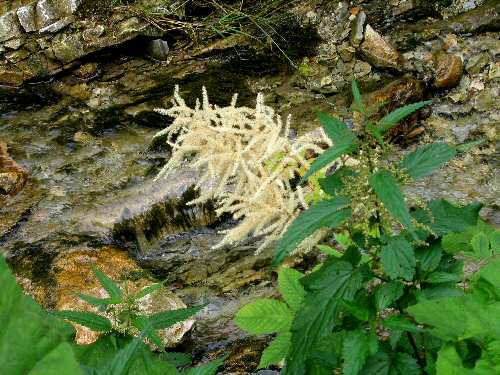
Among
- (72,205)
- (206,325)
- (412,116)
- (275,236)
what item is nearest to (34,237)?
(72,205)

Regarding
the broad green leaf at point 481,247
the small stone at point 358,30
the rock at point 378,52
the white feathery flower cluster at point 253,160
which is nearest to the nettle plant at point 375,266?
the broad green leaf at point 481,247

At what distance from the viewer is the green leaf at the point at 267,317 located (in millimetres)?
2176

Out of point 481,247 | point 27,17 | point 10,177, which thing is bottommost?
point 10,177

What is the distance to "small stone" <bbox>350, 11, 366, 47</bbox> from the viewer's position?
6797 mm

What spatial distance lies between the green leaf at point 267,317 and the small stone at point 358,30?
523 cm

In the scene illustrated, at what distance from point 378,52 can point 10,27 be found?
491 cm

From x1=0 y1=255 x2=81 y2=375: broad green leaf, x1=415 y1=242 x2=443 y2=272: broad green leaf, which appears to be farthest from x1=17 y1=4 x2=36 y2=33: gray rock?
x1=0 y1=255 x2=81 y2=375: broad green leaf

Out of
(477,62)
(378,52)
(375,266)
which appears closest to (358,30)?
(378,52)

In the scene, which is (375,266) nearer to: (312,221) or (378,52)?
(312,221)

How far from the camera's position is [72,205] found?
542 centimetres

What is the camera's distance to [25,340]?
448 millimetres

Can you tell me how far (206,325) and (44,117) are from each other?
12.5 ft

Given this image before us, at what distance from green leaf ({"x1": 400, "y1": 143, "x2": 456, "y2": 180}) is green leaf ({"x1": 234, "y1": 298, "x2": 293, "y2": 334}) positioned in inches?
35.5

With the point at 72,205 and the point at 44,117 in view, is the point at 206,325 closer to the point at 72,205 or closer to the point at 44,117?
the point at 72,205
